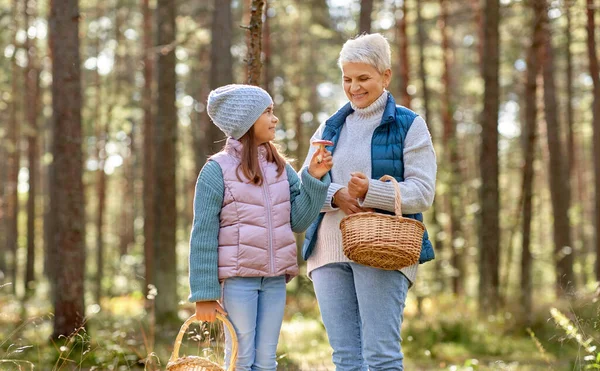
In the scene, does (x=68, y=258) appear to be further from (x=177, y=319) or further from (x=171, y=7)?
(x=171, y=7)

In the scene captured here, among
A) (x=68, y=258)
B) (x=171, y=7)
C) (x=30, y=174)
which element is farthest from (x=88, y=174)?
(x=68, y=258)

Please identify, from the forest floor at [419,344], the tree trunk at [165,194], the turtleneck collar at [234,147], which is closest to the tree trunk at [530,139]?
the forest floor at [419,344]

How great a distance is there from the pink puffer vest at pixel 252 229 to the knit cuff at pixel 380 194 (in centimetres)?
48

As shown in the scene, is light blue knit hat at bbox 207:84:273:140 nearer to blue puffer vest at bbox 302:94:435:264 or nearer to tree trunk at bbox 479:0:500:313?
blue puffer vest at bbox 302:94:435:264

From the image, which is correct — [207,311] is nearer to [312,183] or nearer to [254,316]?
[254,316]

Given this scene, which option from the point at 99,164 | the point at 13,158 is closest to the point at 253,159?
the point at 13,158

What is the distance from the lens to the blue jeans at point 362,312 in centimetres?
419

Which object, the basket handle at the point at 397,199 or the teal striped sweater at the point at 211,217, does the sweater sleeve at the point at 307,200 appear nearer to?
the teal striped sweater at the point at 211,217

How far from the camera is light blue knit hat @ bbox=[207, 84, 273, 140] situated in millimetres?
4293

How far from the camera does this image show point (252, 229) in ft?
13.6

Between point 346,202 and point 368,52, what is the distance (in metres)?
0.84

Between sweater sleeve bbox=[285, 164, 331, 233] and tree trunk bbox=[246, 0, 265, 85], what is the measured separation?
7.95ft

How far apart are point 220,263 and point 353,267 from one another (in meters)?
0.74

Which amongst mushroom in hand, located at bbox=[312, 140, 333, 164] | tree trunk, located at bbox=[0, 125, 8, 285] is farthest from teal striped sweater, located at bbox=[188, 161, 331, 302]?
tree trunk, located at bbox=[0, 125, 8, 285]
